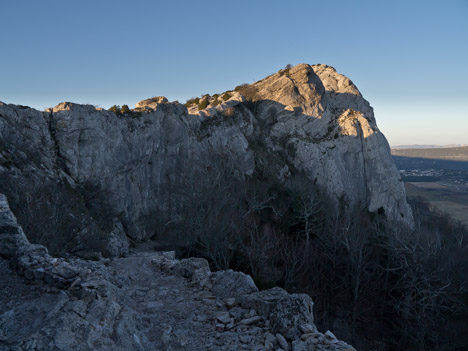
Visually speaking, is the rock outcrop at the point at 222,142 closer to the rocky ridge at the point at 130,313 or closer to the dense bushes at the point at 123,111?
the dense bushes at the point at 123,111

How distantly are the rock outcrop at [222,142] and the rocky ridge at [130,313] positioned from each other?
11592 mm

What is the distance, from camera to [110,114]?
Result: 22.2 metres

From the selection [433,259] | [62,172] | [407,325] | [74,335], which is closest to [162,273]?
[74,335]

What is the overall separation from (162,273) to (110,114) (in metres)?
16.7

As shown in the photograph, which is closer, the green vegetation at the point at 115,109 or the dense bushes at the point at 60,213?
the dense bushes at the point at 60,213

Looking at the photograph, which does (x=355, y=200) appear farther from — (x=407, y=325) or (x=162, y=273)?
(x=162, y=273)

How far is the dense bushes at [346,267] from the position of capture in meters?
16.8

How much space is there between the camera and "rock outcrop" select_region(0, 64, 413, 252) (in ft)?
61.0

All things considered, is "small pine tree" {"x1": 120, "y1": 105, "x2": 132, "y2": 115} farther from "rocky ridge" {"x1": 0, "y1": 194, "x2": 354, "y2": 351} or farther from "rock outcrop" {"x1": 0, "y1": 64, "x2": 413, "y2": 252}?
"rocky ridge" {"x1": 0, "y1": 194, "x2": 354, "y2": 351}

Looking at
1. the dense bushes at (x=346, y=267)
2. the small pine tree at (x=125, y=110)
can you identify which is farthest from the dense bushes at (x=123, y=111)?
the dense bushes at (x=346, y=267)

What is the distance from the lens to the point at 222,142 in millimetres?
31094

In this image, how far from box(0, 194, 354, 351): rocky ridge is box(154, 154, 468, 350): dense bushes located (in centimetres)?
863

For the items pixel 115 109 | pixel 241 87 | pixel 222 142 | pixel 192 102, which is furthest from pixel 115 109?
pixel 241 87

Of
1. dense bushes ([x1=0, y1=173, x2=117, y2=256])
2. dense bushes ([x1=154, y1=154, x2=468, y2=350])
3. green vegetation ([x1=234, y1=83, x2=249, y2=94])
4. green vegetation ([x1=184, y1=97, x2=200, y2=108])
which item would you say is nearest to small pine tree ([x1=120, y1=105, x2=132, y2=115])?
dense bushes ([x1=154, y1=154, x2=468, y2=350])
